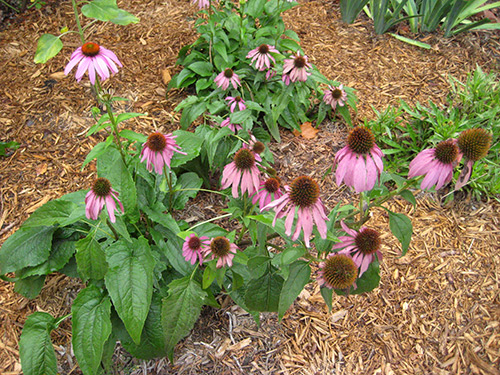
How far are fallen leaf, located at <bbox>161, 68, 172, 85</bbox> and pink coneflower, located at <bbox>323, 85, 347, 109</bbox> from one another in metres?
1.21

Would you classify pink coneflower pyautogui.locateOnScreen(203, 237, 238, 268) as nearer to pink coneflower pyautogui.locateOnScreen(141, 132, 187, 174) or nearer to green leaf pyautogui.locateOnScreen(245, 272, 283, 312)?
green leaf pyautogui.locateOnScreen(245, 272, 283, 312)

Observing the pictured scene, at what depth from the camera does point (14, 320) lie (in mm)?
→ 2059

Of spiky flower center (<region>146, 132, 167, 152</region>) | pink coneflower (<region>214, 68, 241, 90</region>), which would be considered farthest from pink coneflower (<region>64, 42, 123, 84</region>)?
pink coneflower (<region>214, 68, 241, 90</region>)

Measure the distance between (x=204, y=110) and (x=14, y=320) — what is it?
1572 millimetres

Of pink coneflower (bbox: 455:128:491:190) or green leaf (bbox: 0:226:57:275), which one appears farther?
green leaf (bbox: 0:226:57:275)

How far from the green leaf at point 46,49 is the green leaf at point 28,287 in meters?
1.03

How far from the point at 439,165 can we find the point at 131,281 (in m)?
1.26

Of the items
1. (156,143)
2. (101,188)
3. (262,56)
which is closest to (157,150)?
(156,143)

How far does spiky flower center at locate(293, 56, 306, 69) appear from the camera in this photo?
2572 millimetres

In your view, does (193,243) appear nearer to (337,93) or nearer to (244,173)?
(244,173)

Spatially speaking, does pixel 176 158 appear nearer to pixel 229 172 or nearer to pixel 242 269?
pixel 229 172

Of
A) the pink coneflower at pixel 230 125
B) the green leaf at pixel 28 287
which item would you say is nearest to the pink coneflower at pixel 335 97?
the pink coneflower at pixel 230 125

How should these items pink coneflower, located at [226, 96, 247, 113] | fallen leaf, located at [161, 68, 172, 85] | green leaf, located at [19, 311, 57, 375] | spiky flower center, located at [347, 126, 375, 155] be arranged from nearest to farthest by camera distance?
spiky flower center, located at [347, 126, 375, 155] → green leaf, located at [19, 311, 57, 375] → pink coneflower, located at [226, 96, 247, 113] → fallen leaf, located at [161, 68, 172, 85]

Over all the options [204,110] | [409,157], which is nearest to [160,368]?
[204,110]
